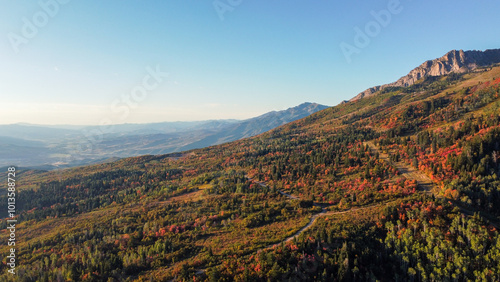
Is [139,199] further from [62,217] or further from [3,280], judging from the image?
[3,280]

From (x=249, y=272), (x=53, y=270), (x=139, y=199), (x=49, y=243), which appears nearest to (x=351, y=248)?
(x=249, y=272)

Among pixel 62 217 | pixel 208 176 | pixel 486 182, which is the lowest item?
pixel 62 217

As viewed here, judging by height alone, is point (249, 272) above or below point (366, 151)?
below

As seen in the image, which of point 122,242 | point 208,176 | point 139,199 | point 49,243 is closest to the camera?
point 122,242

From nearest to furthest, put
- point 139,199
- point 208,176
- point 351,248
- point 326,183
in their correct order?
point 351,248 → point 326,183 → point 139,199 → point 208,176

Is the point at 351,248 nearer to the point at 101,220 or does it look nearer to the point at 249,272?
the point at 249,272

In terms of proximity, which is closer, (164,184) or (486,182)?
(486,182)
